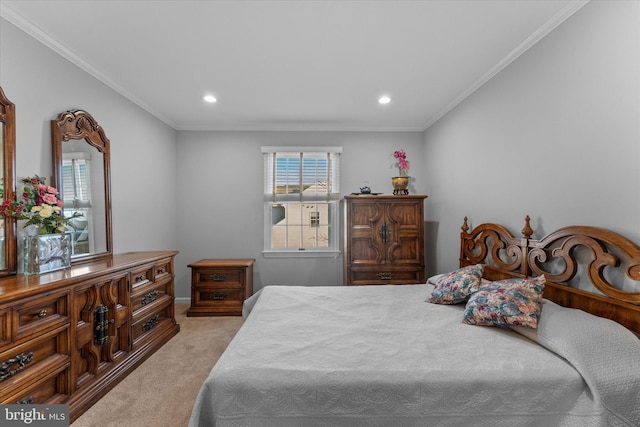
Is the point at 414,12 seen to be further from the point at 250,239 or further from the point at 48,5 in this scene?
the point at 250,239

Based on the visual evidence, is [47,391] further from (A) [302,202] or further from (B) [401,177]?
(B) [401,177]

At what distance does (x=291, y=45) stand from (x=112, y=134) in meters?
2.06

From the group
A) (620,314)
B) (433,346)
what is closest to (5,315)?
(433,346)

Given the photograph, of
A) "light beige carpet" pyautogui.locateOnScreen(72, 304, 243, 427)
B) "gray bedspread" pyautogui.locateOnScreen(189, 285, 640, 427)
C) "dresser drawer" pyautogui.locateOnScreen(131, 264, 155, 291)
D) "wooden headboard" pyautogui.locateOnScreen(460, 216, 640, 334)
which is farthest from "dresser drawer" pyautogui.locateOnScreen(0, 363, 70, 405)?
"wooden headboard" pyautogui.locateOnScreen(460, 216, 640, 334)

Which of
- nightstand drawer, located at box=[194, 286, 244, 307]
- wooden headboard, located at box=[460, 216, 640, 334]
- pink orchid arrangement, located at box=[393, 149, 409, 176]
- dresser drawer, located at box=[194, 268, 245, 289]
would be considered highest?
pink orchid arrangement, located at box=[393, 149, 409, 176]

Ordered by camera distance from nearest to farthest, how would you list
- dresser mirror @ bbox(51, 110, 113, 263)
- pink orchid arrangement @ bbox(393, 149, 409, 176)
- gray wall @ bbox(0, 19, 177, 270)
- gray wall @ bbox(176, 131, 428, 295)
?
gray wall @ bbox(0, 19, 177, 270) < dresser mirror @ bbox(51, 110, 113, 263) < pink orchid arrangement @ bbox(393, 149, 409, 176) < gray wall @ bbox(176, 131, 428, 295)

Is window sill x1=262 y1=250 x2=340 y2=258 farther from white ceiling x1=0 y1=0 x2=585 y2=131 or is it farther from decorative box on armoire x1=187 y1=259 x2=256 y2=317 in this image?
white ceiling x1=0 y1=0 x2=585 y2=131

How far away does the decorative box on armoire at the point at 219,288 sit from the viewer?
374cm

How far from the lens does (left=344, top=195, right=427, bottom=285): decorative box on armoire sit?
3.62 m

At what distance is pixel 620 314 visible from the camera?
154 centimetres

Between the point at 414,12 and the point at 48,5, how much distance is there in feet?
7.65

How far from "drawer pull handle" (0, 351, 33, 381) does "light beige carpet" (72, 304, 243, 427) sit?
1.82 ft

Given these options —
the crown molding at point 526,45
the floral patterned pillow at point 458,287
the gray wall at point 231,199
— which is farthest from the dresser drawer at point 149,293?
the crown molding at point 526,45

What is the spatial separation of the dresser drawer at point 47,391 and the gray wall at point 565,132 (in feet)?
10.8
